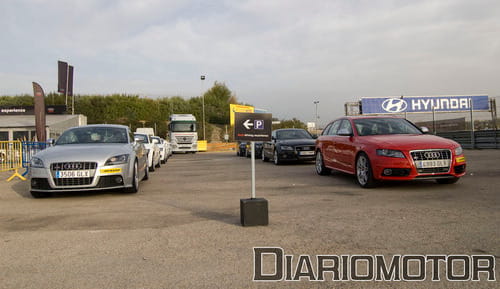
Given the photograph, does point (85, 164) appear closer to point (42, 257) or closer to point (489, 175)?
point (42, 257)

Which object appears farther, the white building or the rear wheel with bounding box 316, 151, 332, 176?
the white building

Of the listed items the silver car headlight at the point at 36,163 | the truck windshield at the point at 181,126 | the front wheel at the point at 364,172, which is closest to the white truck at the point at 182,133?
the truck windshield at the point at 181,126

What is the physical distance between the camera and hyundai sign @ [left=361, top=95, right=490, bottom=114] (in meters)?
32.8

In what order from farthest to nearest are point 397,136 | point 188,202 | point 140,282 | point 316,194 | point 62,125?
point 62,125
point 397,136
point 316,194
point 188,202
point 140,282

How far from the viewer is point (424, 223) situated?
4.85m

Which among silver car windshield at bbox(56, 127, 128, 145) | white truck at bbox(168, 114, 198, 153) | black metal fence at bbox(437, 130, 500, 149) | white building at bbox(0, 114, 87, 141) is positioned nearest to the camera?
silver car windshield at bbox(56, 127, 128, 145)

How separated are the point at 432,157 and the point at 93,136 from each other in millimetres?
6978

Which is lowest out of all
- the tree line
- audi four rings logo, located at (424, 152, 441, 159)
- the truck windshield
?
audi four rings logo, located at (424, 152, 441, 159)

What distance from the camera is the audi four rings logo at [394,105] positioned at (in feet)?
107

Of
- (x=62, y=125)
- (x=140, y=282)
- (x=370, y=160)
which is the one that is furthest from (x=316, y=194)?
(x=62, y=125)

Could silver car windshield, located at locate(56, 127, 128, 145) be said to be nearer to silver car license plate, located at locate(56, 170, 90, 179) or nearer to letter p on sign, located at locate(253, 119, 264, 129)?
silver car license plate, located at locate(56, 170, 90, 179)

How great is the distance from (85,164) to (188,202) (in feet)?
6.74

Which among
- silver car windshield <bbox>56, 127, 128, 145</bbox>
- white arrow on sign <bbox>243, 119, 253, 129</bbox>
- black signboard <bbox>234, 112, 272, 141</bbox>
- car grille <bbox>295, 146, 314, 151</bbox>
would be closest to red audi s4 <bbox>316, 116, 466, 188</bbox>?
black signboard <bbox>234, 112, 272, 141</bbox>

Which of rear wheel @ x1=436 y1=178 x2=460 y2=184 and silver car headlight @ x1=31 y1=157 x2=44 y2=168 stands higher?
silver car headlight @ x1=31 y1=157 x2=44 y2=168
